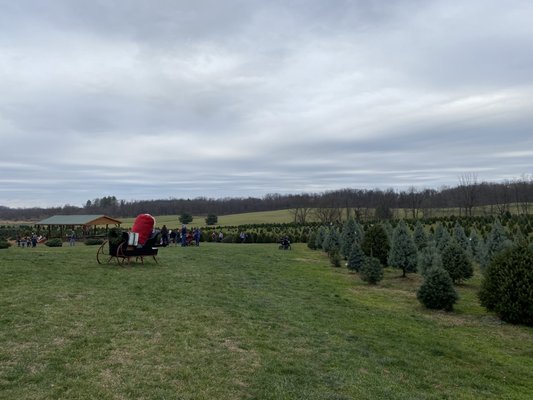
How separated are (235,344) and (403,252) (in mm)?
11868

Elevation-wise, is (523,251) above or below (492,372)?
above

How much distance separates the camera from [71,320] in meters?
7.18

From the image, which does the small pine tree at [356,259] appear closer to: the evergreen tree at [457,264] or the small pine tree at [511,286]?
the evergreen tree at [457,264]

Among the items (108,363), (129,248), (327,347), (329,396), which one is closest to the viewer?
(329,396)

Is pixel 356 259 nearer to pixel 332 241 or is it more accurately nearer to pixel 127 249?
pixel 332 241

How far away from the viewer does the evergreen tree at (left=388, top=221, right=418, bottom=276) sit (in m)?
16.6

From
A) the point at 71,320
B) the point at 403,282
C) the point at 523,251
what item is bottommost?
the point at 403,282

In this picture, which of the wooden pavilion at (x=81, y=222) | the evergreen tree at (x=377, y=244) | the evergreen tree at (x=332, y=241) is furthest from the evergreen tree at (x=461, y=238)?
the wooden pavilion at (x=81, y=222)

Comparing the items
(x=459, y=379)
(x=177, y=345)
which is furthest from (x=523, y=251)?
(x=177, y=345)

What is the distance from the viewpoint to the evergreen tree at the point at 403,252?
16641mm

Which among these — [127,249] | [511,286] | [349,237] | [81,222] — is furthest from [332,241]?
[81,222]

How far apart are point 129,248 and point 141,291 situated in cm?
558

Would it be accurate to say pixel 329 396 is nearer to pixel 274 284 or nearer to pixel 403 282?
pixel 274 284

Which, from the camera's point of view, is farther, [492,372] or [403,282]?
[403,282]
